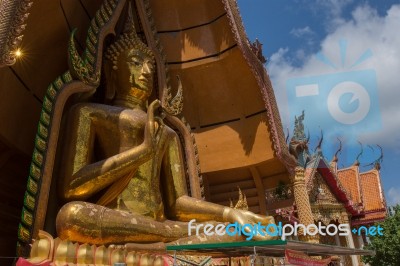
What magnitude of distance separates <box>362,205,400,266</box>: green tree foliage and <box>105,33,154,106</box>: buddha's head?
22.6 ft

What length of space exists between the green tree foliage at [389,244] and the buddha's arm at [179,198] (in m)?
6.26

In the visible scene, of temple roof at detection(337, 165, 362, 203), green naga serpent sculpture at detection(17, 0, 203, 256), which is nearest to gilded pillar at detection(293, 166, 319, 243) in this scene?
green naga serpent sculpture at detection(17, 0, 203, 256)

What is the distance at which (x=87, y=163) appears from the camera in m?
3.94

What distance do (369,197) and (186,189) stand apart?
10.6 metres

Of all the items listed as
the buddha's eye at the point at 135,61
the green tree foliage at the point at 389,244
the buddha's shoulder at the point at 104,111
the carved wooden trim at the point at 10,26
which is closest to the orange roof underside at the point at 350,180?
the green tree foliage at the point at 389,244

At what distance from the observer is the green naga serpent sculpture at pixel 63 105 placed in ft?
11.1

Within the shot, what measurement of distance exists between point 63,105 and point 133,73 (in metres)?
1.11

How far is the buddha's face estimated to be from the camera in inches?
185

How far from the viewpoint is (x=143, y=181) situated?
14.2 feet

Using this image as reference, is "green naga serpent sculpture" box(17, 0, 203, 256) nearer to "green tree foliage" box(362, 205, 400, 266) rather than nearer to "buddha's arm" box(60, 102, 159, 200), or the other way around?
"buddha's arm" box(60, 102, 159, 200)

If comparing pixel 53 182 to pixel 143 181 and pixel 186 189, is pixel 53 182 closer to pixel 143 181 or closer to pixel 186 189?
pixel 143 181

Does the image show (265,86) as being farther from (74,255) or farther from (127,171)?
(74,255)

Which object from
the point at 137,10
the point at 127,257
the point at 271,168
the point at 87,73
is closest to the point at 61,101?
the point at 87,73

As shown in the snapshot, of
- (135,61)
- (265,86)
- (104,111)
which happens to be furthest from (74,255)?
(265,86)
